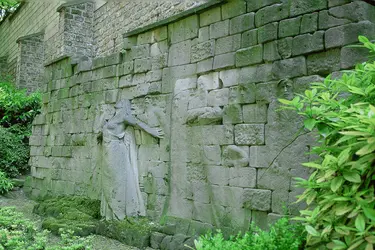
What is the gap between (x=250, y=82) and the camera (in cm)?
545

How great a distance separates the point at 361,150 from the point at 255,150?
2994mm

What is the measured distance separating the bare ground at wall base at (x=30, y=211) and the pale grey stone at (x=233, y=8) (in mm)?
3770

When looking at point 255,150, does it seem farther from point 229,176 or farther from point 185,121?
point 185,121

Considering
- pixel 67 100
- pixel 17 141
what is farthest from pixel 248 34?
pixel 17 141

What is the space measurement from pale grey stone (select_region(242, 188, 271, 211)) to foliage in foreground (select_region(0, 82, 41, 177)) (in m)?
8.44

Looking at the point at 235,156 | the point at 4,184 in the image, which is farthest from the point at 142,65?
the point at 4,184

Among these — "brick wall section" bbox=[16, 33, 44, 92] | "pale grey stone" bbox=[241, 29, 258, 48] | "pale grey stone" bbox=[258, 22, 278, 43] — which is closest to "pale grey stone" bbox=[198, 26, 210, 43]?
"pale grey stone" bbox=[241, 29, 258, 48]

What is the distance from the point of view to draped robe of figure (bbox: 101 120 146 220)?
705cm

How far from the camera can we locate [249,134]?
5.38 metres

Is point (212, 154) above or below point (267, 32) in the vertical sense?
below

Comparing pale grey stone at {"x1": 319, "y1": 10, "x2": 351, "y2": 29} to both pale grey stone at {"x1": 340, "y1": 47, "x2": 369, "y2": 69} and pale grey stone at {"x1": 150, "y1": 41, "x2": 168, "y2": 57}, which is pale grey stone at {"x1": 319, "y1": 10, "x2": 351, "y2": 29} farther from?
pale grey stone at {"x1": 150, "y1": 41, "x2": 168, "y2": 57}

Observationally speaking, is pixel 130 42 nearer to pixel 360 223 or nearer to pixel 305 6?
pixel 305 6

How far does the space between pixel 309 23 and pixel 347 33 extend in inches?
19.8

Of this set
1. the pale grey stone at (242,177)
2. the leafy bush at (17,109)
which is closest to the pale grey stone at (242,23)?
the pale grey stone at (242,177)
